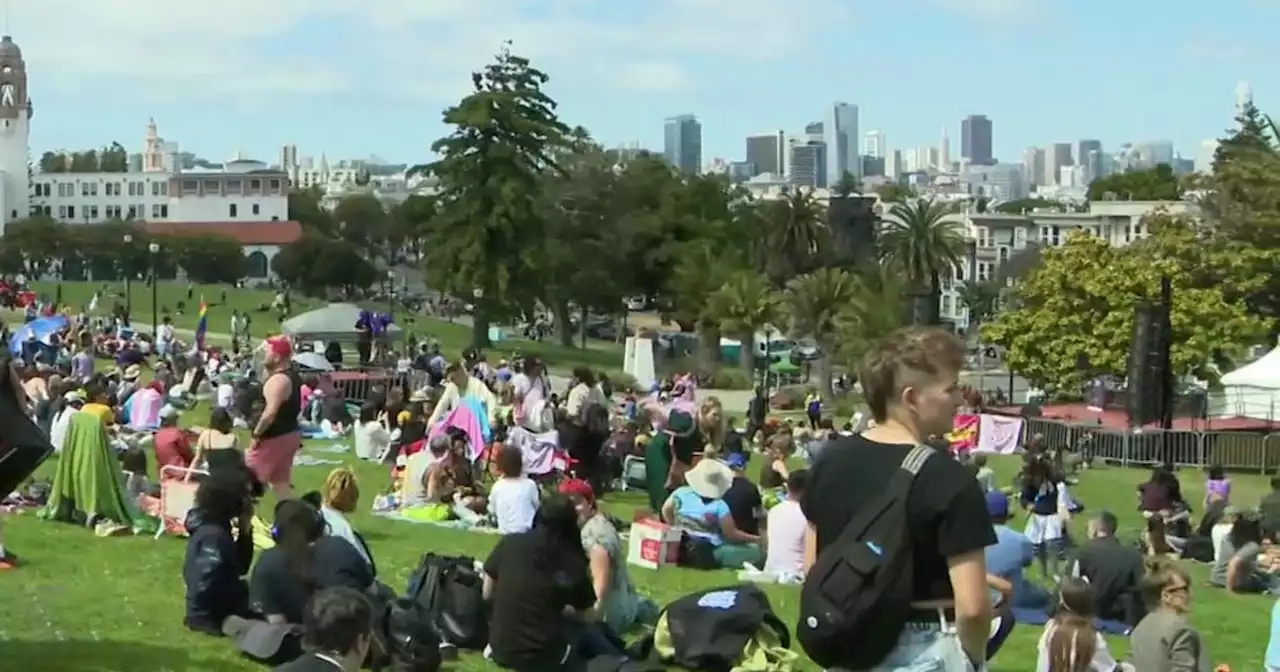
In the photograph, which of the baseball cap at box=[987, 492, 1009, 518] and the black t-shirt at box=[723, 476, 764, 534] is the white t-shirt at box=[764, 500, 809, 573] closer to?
the black t-shirt at box=[723, 476, 764, 534]

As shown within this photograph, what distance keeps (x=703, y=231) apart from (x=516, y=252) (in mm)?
18655

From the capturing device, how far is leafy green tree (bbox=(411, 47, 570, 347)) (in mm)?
56500

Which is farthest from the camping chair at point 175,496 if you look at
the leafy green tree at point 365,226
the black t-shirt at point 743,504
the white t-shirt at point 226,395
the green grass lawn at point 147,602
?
the leafy green tree at point 365,226


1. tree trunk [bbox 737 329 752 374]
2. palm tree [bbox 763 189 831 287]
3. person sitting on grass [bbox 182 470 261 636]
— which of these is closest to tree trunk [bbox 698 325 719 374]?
tree trunk [bbox 737 329 752 374]

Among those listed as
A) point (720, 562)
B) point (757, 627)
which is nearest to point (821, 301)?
point (720, 562)

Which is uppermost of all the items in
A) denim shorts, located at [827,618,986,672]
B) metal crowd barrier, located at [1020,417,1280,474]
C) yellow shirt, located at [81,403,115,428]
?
denim shorts, located at [827,618,986,672]

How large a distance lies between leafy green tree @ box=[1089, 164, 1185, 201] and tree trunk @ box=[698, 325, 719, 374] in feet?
240

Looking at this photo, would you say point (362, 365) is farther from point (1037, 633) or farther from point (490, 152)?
point (1037, 633)

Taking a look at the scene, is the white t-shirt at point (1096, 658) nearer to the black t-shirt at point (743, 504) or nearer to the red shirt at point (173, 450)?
the black t-shirt at point (743, 504)

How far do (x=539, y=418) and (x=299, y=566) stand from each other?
10602 mm

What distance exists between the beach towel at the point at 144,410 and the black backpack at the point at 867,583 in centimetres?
1807

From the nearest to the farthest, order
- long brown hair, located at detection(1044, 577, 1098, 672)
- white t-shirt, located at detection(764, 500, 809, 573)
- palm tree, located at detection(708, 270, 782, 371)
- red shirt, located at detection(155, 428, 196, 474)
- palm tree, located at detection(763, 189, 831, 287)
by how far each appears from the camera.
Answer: long brown hair, located at detection(1044, 577, 1098, 672) → white t-shirt, located at detection(764, 500, 809, 573) → red shirt, located at detection(155, 428, 196, 474) → palm tree, located at detection(708, 270, 782, 371) → palm tree, located at detection(763, 189, 831, 287)

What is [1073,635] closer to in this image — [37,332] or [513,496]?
[513,496]

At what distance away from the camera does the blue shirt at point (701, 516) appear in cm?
1325
